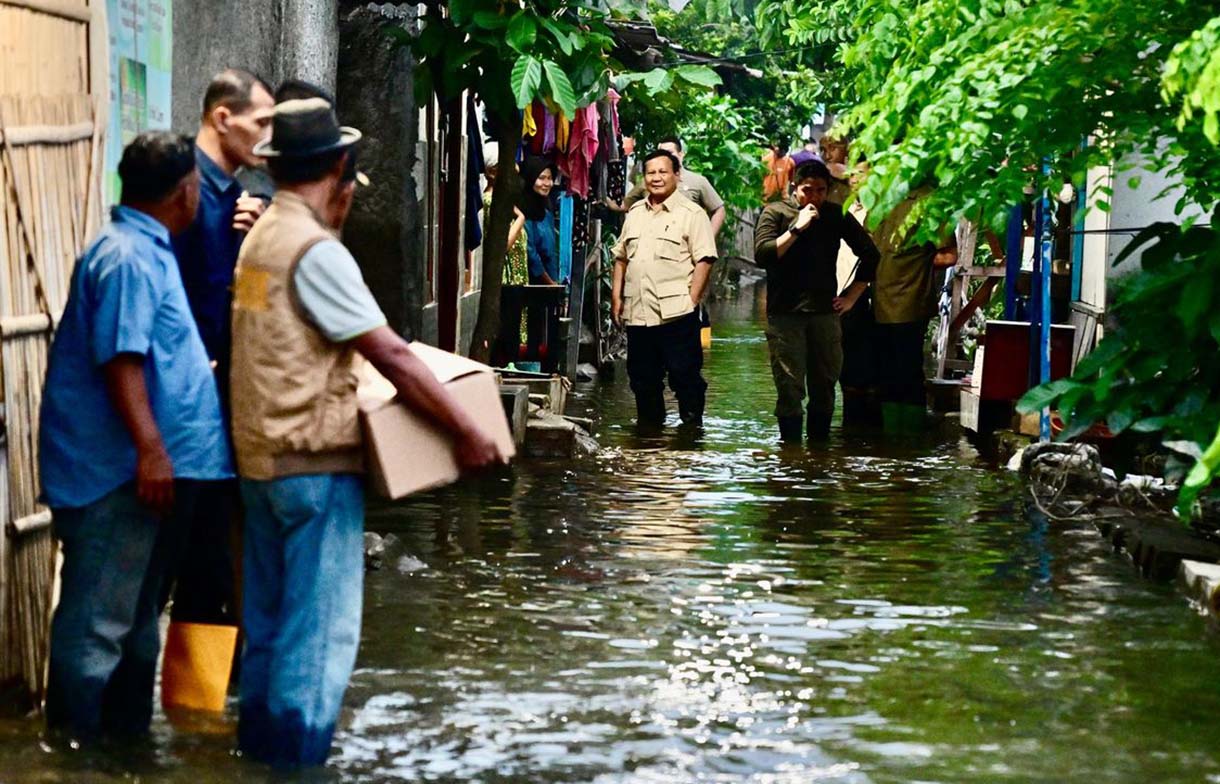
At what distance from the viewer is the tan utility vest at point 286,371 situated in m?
5.52

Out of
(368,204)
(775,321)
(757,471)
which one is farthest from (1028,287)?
(368,204)

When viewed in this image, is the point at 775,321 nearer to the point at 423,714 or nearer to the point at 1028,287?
the point at 1028,287

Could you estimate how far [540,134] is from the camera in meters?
17.0

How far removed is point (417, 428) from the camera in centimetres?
561

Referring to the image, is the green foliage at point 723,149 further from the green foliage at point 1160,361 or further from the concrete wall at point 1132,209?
the green foliage at point 1160,361

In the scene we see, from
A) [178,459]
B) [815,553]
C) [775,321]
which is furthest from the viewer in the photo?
[775,321]

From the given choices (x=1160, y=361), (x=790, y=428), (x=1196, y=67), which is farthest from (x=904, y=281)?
(x=1196, y=67)

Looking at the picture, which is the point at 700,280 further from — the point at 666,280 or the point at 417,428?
the point at 417,428

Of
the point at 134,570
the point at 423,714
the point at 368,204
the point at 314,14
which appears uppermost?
the point at 314,14

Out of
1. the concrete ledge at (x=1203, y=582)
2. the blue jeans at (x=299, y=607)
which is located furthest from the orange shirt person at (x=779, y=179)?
the blue jeans at (x=299, y=607)

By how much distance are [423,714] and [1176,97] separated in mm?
4136

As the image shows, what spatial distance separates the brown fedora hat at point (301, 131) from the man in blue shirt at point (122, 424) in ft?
1.13

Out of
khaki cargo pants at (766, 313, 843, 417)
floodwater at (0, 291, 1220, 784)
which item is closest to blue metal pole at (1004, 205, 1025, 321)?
khaki cargo pants at (766, 313, 843, 417)

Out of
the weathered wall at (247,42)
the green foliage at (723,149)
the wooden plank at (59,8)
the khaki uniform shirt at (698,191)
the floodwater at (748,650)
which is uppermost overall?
the green foliage at (723,149)
